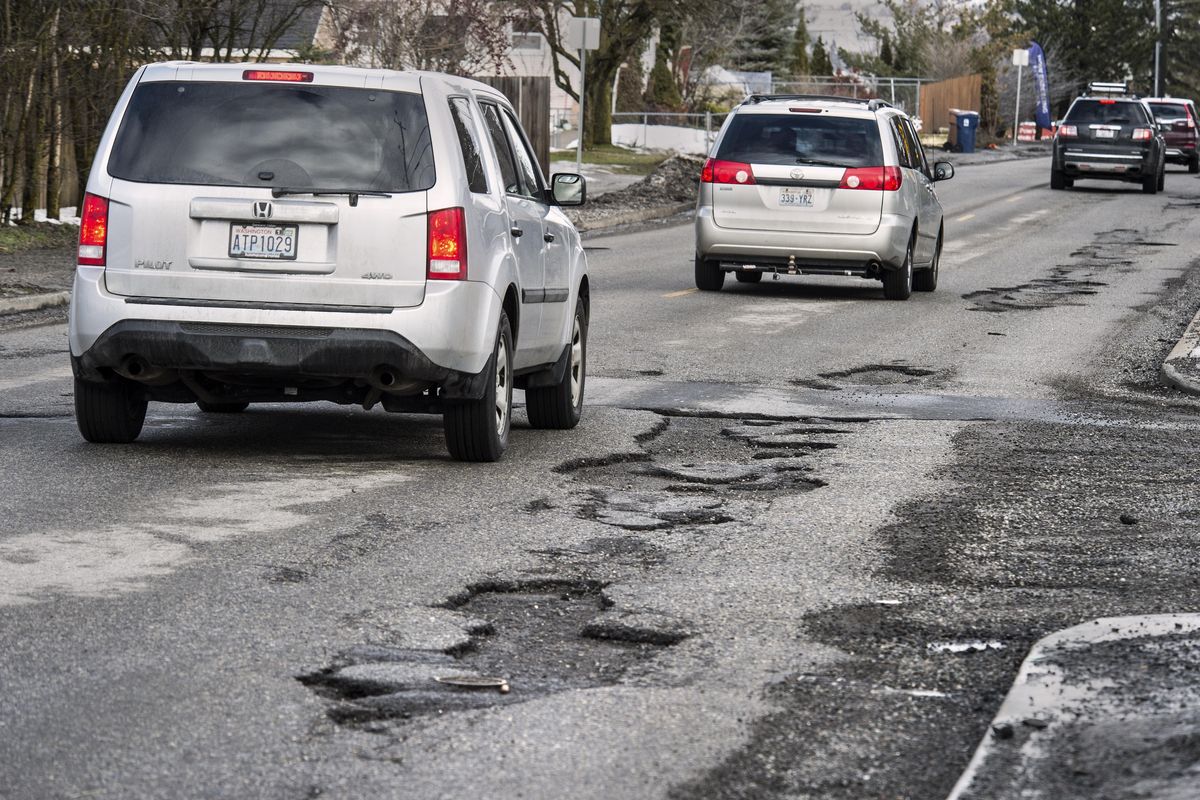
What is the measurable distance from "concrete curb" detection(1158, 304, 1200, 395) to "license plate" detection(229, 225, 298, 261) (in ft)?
20.8

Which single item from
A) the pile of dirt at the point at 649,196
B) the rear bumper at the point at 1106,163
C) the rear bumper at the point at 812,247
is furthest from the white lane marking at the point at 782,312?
the rear bumper at the point at 1106,163

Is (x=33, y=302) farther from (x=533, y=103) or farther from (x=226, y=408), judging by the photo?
(x=533, y=103)

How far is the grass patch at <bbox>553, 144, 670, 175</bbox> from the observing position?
1626 inches

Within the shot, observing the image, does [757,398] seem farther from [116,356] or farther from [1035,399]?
[116,356]

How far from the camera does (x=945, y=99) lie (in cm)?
6962

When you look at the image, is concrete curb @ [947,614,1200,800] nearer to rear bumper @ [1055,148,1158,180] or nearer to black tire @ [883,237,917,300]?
black tire @ [883,237,917,300]

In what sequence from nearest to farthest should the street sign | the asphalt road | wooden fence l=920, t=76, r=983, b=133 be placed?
the asphalt road < the street sign < wooden fence l=920, t=76, r=983, b=133

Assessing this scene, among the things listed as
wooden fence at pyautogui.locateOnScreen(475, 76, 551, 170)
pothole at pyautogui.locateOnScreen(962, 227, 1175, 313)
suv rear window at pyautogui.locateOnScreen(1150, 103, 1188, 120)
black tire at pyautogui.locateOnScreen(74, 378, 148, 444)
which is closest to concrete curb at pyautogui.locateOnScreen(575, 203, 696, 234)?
wooden fence at pyautogui.locateOnScreen(475, 76, 551, 170)

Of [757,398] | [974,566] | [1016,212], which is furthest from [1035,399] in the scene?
[1016,212]

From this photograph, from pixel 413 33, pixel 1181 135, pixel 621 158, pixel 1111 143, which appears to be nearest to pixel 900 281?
pixel 413 33

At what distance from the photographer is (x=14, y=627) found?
5508 millimetres

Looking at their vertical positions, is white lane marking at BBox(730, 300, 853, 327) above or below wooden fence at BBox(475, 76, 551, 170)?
below

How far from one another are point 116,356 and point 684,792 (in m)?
4.67

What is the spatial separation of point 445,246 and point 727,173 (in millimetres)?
9934
